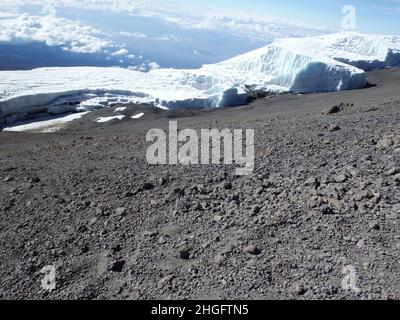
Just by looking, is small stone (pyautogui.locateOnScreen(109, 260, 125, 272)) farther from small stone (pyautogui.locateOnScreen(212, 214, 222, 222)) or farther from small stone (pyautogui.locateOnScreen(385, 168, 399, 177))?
small stone (pyautogui.locateOnScreen(385, 168, 399, 177))

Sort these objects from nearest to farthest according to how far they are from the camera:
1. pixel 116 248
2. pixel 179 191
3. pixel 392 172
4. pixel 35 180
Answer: pixel 116 248 → pixel 392 172 → pixel 179 191 → pixel 35 180

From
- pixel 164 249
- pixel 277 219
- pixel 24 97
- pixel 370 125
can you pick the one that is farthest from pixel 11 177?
pixel 24 97

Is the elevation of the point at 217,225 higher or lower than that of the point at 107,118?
higher

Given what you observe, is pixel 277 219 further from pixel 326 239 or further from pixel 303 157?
pixel 303 157

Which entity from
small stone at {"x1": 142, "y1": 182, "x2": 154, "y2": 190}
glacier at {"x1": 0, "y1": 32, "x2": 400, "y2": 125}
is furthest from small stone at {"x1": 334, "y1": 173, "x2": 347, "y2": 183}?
glacier at {"x1": 0, "y1": 32, "x2": 400, "y2": 125}
